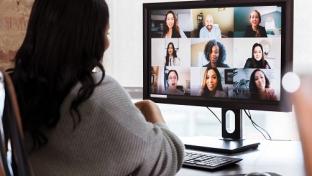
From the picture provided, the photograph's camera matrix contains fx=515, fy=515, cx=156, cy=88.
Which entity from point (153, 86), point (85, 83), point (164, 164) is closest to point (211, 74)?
point (153, 86)

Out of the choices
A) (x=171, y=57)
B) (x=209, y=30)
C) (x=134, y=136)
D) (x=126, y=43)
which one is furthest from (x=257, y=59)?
(x=126, y=43)

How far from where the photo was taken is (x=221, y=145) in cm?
180

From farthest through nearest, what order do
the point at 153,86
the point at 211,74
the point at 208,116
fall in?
the point at 208,116, the point at 153,86, the point at 211,74

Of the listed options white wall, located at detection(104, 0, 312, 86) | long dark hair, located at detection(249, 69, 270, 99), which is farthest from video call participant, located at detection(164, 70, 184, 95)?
white wall, located at detection(104, 0, 312, 86)

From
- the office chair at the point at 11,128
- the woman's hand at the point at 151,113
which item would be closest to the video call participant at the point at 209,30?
the woman's hand at the point at 151,113

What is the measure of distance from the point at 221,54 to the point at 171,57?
20 cm

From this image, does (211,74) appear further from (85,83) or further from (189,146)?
(85,83)

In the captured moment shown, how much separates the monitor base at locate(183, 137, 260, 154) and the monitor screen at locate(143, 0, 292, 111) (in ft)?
0.46

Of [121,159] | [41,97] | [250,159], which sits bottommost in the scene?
[250,159]

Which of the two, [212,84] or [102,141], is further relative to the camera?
[212,84]

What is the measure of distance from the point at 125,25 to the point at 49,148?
130 cm

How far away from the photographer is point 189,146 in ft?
5.98

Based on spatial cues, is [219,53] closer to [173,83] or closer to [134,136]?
[173,83]

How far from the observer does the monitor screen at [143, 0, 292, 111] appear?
1682mm
